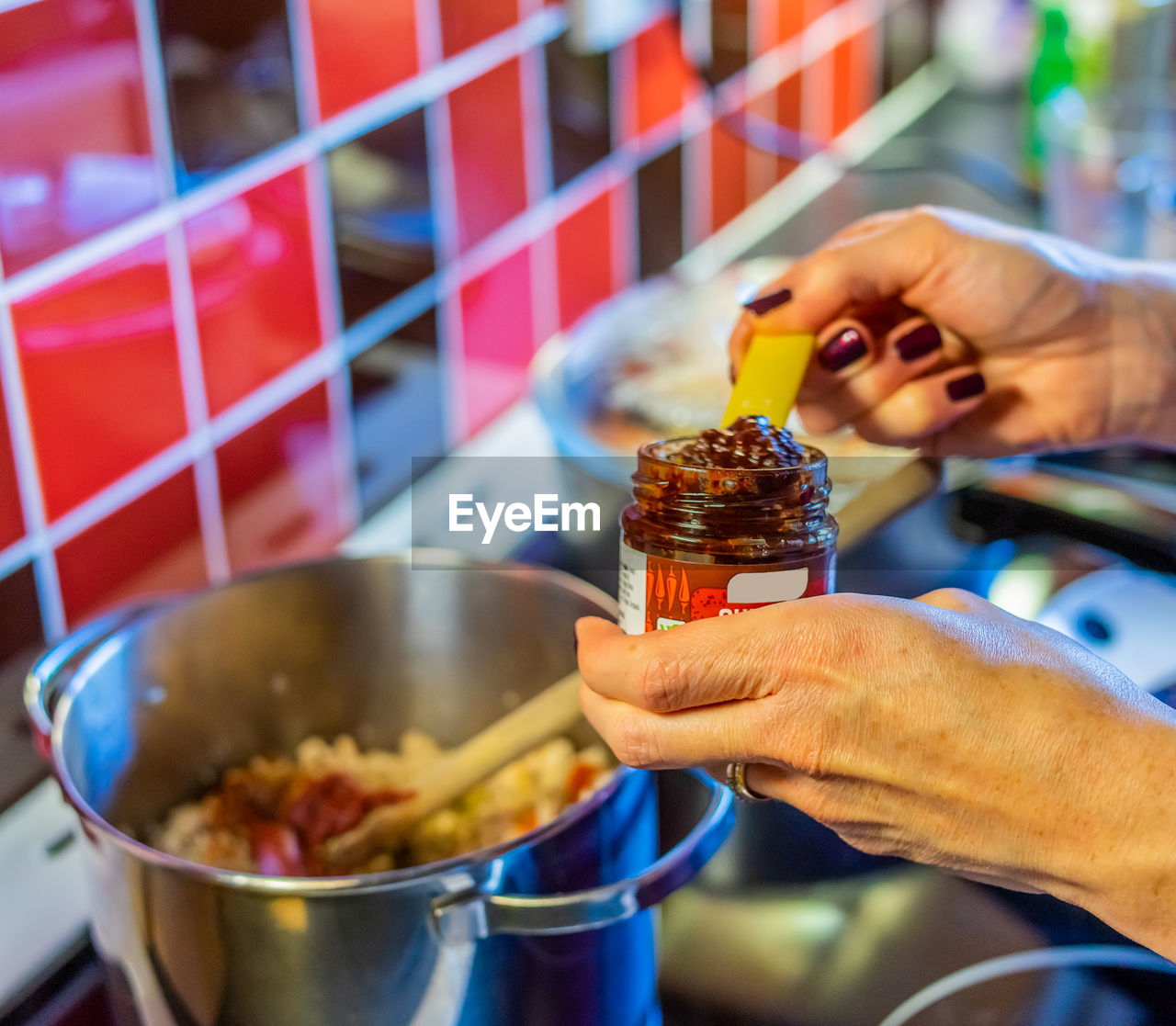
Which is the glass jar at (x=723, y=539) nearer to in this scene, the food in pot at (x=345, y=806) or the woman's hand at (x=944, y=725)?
the woman's hand at (x=944, y=725)

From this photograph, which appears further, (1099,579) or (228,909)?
(1099,579)

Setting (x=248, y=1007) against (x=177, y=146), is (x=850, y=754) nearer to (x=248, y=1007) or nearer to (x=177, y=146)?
(x=248, y=1007)

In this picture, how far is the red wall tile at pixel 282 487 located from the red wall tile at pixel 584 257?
0.42 metres

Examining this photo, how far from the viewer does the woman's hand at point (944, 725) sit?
18.0 inches

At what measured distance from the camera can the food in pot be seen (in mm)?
726

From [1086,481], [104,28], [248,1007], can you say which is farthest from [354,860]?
[1086,481]

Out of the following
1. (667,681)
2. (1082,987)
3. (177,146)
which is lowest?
(1082,987)

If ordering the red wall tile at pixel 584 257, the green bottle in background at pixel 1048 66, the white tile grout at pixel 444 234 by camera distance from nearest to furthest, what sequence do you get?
the white tile grout at pixel 444 234, the red wall tile at pixel 584 257, the green bottle in background at pixel 1048 66

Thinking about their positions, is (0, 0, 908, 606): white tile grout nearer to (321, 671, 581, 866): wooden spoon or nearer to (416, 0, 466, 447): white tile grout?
(416, 0, 466, 447): white tile grout

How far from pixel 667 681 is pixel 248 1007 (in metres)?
0.26

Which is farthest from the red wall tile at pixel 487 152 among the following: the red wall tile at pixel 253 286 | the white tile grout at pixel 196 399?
the white tile grout at pixel 196 399

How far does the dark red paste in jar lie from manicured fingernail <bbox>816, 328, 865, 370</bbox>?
0.22m

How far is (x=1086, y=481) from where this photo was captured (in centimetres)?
100

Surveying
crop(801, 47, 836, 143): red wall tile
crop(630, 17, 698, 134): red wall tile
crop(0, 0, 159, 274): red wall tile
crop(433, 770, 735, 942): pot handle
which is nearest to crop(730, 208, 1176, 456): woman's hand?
crop(433, 770, 735, 942): pot handle
